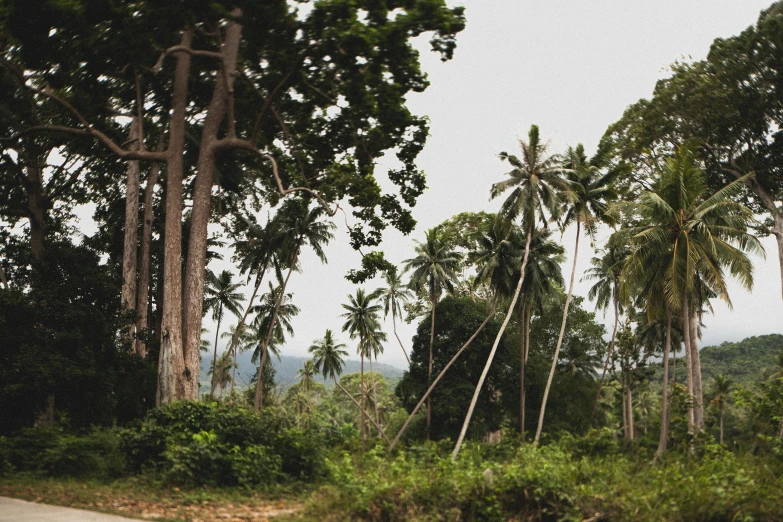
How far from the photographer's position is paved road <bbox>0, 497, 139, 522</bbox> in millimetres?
6461

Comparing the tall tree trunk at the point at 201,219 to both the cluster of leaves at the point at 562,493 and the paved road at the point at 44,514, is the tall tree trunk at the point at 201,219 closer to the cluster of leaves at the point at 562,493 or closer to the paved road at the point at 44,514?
the paved road at the point at 44,514

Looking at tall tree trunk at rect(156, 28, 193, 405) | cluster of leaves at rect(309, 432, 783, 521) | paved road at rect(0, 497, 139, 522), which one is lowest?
paved road at rect(0, 497, 139, 522)

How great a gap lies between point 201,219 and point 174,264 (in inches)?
50.5

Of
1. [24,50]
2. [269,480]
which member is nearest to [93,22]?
[24,50]

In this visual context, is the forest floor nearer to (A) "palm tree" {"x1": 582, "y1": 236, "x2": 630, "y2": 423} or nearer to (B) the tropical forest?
(B) the tropical forest

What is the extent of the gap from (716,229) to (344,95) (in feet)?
49.2

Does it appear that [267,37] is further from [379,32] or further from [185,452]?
[185,452]

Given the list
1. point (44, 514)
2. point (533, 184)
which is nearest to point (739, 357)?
point (533, 184)

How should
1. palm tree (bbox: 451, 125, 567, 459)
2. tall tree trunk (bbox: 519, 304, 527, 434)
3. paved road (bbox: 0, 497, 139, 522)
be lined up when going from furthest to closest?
tall tree trunk (bbox: 519, 304, 527, 434), palm tree (bbox: 451, 125, 567, 459), paved road (bbox: 0, 497, 139, 522)

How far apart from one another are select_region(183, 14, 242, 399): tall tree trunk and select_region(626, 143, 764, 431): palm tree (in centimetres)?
1462

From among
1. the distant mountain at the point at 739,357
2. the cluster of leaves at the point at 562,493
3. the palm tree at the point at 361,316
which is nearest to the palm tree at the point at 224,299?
the palm tree at the point at 361,316

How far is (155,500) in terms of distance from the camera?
26.9 ft

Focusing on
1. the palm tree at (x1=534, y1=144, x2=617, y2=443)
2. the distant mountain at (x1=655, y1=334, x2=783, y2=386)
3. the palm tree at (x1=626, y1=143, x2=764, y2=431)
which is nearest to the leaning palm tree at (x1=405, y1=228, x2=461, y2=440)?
the palm tree at (x1=534, y1=144, x2=617, y2=443)

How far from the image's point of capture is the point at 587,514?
603 cm
